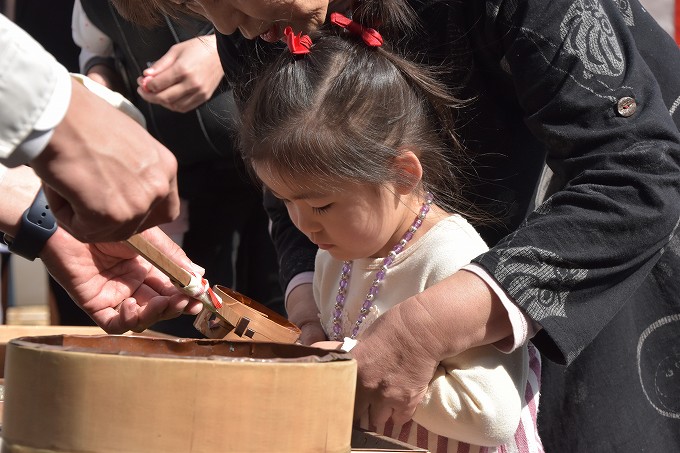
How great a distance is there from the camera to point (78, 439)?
0.88 metres

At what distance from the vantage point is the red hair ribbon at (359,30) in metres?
1.46

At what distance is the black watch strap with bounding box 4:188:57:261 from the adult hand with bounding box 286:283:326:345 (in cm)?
42

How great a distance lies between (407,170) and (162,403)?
2.31 ft

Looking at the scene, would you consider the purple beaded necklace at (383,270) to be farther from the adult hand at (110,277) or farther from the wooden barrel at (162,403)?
the wooden barrel at (162,403)

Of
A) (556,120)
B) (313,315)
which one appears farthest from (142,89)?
(556,120)

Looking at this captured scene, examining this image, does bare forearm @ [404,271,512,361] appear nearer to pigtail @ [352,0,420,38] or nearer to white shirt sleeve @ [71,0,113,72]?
pigtail @ [352,0,420,38]

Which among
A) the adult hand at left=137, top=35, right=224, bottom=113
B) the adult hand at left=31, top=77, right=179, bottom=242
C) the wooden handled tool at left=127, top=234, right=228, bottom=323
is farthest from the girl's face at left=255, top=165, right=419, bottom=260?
the adult hand at left=137, top=35, right=224, bottom=113

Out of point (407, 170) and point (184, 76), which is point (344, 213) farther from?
point (184, 76)

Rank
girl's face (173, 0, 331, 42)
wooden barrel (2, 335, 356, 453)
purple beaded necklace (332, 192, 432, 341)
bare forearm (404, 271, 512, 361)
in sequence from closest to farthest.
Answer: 1. wooden barrel (2, 335, 356, 453)
2. bare forearm (404, 271, 512, 361)
3. girl's face (173, 0, 331, 42)
4. purple beaded necklace (332, 192, 432, 341)

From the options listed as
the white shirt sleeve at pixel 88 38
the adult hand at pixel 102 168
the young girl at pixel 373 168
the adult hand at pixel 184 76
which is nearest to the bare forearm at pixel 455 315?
the young girl at pixel 373 168

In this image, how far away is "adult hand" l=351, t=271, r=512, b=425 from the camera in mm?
1232

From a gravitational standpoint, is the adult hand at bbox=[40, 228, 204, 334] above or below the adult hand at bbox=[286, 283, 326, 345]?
above

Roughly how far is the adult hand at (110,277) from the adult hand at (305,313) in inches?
8.8

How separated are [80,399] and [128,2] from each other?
94 cm
